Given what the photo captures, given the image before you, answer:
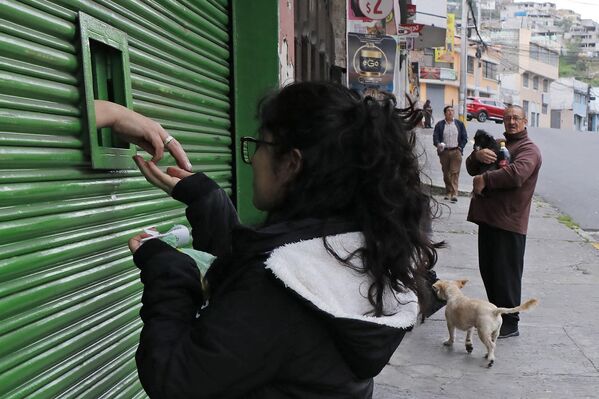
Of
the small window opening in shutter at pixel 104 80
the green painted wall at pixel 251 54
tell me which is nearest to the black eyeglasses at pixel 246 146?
the small window opening in shutter at pixel 104 80

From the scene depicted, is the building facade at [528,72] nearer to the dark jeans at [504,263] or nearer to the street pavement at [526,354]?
the street pavement at [526,354]

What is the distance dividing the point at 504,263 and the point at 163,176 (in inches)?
172

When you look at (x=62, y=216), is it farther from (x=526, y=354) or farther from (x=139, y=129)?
(x=526, y=354)

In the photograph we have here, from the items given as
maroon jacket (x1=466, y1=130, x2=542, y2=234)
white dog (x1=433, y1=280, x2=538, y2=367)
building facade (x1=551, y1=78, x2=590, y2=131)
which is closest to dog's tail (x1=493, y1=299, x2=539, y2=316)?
white dog (x1=433, y1=280, x2=538, y2=367)

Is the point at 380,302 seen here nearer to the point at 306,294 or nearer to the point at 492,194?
the point at 306,294

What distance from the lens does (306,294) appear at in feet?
4.53

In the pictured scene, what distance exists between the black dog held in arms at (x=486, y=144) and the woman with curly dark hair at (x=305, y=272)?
4206 mm

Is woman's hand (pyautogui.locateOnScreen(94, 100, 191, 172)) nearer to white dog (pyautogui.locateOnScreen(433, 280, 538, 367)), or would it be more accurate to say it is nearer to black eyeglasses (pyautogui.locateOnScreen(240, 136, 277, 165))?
black eyeglasses (pyautogui.locateOnScreen(240, 136, 277, 165))

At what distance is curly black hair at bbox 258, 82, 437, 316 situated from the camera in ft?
4.92

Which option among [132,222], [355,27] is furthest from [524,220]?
[355,27]

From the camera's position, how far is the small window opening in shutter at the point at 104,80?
7.05 feet

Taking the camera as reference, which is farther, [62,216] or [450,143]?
[450,143]

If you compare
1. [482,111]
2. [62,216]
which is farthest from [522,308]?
[482,111]

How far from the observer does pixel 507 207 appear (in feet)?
18.3
